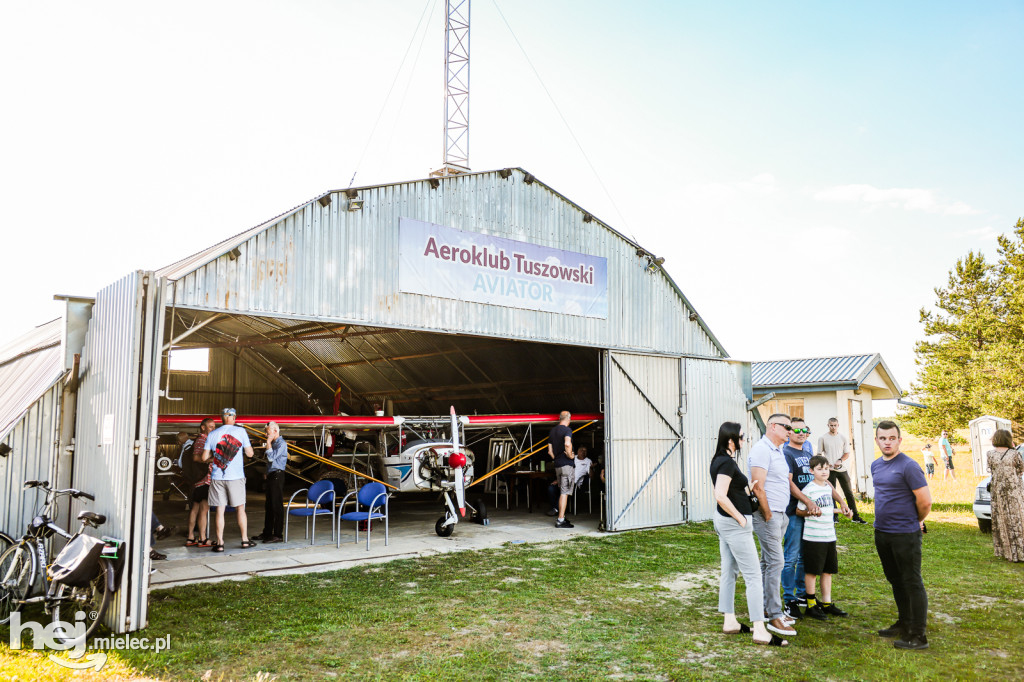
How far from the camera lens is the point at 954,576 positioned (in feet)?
25.1

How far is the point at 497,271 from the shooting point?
989 centimetres

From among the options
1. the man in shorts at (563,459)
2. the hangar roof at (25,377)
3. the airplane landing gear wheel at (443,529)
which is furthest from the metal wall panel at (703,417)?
the hangar roof at (25,377)

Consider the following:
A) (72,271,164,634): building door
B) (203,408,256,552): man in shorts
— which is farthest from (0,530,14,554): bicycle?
(203,408,256,552): man in shorts

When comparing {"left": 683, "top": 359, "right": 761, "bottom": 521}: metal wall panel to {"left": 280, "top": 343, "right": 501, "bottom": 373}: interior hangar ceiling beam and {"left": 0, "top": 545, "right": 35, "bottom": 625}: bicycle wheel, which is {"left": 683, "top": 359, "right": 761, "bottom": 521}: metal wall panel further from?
{"left": 0, "top": 545, "right": 35, "bottom": 625}: bicycle wheel

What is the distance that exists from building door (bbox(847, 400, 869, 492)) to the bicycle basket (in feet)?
52.2

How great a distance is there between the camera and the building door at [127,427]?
571 cm

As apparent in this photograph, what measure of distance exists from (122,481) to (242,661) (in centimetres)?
208

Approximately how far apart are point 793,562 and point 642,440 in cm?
572

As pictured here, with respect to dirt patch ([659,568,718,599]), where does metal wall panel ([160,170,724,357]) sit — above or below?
above

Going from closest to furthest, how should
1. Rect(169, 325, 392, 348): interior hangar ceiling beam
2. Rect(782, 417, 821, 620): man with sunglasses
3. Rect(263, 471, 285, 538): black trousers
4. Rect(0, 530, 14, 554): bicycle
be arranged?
1. Rect(782, 417, 821, 620): man with sunglasses
2. Rect(0, 530, 14, 554): bicycle
3. Rect(263, 471, 285, 538): black trousers
4. Rect(169, 325, 392, 348): interior hangar ceiling beam

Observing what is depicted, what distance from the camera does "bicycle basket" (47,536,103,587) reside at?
17.6 ft

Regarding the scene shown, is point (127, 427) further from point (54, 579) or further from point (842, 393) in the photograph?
point (842, 393)

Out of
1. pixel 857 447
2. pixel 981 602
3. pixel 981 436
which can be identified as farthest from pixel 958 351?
pixel 981 602

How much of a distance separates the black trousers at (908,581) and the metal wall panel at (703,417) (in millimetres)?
6862
